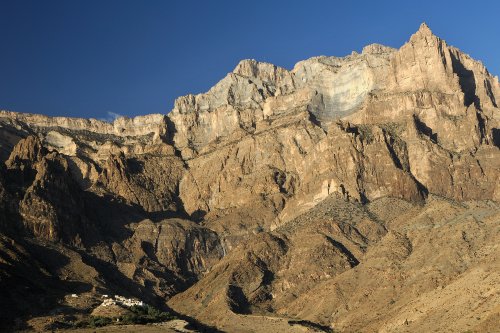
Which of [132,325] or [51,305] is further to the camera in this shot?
[51,305]

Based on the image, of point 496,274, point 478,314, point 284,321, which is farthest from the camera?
point 284,321

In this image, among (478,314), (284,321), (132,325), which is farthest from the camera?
(284,321)

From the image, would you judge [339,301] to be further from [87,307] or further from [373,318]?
[87,307]

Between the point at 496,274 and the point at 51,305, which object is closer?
the point at 496,274

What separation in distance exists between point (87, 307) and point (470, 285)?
76.4m

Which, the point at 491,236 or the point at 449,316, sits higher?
the point at 491,236

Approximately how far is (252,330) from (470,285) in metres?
45.2

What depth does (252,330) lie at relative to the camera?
190 m

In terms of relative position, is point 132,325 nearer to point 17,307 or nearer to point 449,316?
point 17,307

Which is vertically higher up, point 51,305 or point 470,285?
point 51,305

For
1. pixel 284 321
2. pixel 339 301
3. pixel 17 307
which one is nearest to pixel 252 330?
pixel 284 321

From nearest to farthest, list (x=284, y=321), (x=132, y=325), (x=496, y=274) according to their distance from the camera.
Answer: (x=496, y=274) < (x=132, y=325) < (x=284, y=321)

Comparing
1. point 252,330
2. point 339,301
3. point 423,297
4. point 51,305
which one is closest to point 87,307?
point 51,305

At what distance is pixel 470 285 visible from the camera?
16738cm
